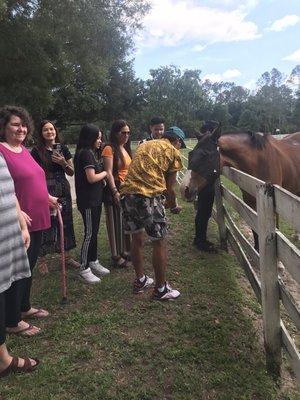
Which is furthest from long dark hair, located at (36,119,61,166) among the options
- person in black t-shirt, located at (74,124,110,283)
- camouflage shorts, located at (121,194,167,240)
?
camouflage shorts, located at (121,194,167,240)

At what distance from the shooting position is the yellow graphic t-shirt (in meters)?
3.84

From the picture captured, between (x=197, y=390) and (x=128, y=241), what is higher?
(x=128, y=241)

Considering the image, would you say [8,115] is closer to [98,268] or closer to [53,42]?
[98,268]

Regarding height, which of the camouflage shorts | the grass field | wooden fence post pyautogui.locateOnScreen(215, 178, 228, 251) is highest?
the camouflage shorts

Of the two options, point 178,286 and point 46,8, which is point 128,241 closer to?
point 178,286

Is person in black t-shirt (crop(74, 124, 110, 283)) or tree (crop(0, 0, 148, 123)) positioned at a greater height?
tree (crop(0, 0, 148, 123))

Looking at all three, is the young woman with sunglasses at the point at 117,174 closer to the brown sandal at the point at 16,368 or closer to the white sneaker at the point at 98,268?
the white sneaker at the point at 98,268

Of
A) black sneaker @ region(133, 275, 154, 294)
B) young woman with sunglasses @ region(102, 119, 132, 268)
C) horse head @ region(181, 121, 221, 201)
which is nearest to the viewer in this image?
black sneaker @ region(133, 275, 154, 294)

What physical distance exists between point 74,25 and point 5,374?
1751 cm

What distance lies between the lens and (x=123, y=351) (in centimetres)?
325

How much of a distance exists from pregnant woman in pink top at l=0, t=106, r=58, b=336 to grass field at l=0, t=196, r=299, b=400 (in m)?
0.32

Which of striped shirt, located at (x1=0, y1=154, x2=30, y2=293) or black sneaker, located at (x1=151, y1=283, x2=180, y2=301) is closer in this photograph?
striped shirt, located at (x1=0, y1=154, x2=30, y2=293)

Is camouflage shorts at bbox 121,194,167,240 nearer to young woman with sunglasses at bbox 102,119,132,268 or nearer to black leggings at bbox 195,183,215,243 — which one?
young woman with sunglasses at bbox 102,119,132,268

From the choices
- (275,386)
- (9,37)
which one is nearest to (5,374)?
(275,386)
